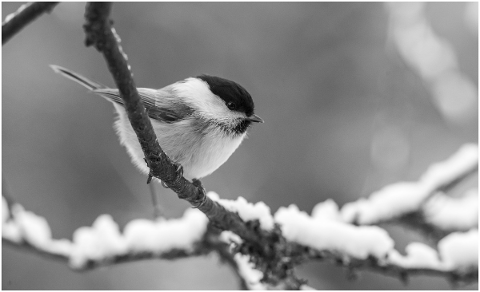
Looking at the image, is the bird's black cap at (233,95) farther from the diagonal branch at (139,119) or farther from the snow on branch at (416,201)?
the snow on branch at (416,201)

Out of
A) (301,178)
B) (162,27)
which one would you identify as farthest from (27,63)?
(301,178)

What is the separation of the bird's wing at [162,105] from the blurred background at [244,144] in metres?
1.76

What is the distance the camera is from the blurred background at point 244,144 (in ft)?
11.8

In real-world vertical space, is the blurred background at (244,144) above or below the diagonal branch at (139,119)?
above

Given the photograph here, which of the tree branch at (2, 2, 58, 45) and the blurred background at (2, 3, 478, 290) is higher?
the blurred background at (2, 3, 478, 290)

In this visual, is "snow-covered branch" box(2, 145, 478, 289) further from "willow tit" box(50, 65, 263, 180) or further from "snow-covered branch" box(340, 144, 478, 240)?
"willow tit" box(50, 65, 263, 180)

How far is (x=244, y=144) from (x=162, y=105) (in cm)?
210

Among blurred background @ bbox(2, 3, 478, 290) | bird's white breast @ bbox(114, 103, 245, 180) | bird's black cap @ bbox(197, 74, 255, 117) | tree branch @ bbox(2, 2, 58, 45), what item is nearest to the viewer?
tree branch @ bbox(2, 2, 58, 45)

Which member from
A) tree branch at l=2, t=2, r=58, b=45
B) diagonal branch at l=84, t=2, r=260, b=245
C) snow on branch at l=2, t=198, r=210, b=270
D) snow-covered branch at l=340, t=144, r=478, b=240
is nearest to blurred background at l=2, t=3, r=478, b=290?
snow-covered branch at l=340, t=144, r=478, b=240

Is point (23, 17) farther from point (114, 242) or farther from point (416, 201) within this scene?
point (416, 201)

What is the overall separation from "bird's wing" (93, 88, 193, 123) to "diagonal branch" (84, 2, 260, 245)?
528 millimetres

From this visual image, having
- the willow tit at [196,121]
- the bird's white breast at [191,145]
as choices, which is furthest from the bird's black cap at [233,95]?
the bird's white breast at [191,145]

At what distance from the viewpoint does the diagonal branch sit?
2.44 feet

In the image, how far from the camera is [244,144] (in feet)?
12.9
